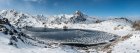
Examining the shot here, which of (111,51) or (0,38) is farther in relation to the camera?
(111,51)

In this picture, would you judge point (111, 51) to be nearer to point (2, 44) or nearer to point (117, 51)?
point (117, 51)

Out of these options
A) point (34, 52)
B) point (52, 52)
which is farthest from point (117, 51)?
point (34, 52)

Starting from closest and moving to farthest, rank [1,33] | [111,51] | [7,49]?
[7,49]
[1,33]
[111,51]

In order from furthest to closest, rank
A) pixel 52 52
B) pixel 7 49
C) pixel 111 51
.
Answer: pixel 111 51
pixel 52 52
pixel 7 49

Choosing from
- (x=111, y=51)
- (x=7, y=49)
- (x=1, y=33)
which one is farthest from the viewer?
(x=111, y=51)

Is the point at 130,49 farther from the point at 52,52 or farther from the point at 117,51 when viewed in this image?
the point at 52,52

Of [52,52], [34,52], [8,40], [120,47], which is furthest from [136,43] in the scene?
[8,40]

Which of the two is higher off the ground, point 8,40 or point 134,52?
point 8,40

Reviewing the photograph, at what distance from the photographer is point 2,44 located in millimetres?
Result: 33719

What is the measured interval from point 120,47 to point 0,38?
2184 cm

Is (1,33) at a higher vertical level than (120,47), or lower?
higher

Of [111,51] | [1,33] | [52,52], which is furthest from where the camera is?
[111,51]

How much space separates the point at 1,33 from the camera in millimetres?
40031

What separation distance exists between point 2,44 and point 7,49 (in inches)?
87.1
